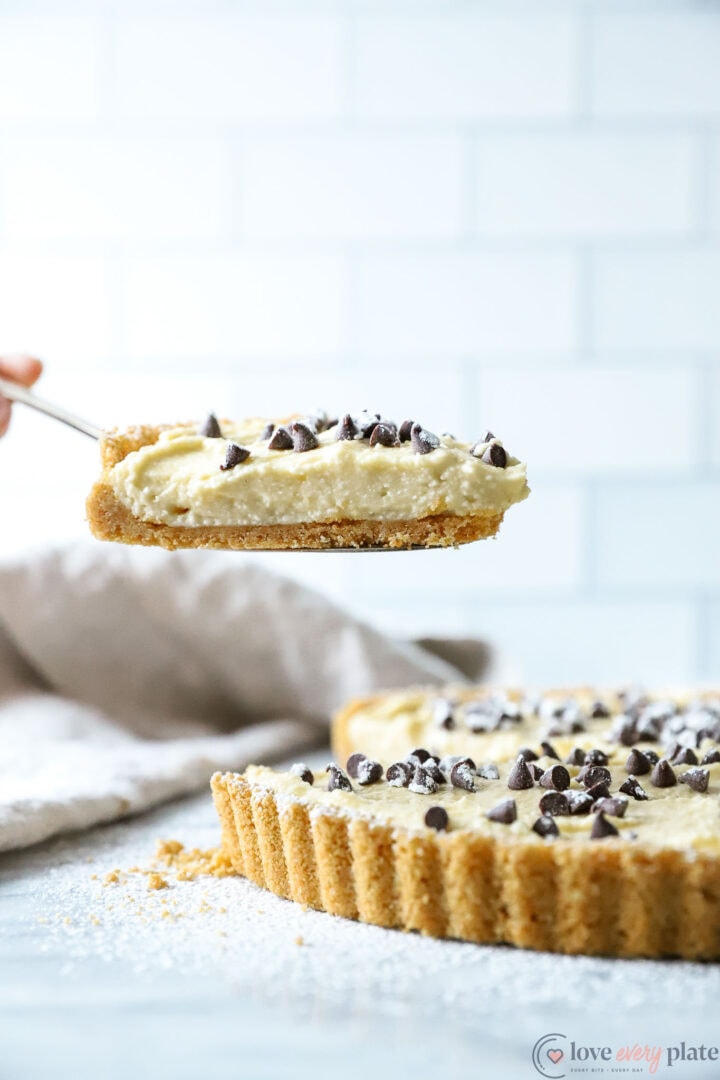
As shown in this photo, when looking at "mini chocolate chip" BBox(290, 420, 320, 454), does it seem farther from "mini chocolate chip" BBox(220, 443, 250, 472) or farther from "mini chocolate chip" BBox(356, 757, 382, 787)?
"mini chocolate chip" BBox(356, 757, 382, 787)

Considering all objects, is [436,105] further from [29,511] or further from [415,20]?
[29,511]

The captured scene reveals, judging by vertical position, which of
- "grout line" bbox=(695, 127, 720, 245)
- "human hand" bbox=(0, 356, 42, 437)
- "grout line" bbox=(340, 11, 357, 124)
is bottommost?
"human hand" bbox=(0, 356, 42, 437)

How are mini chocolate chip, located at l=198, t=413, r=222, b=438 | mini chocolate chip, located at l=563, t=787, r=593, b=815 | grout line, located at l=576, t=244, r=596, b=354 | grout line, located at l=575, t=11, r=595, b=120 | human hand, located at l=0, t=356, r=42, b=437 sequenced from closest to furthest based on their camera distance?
mini chocolate chip, located at l=563, t=787, r=593, b=815 → mini chocolate chip, located at l=198, t=413, r=222, b=438 → human hand, located at l=0, t=356, r=42, b=437 → grout line, located at l=575, t=11, r=595, b=120 → grout line, located at l=576, t=244, r=596, b=354

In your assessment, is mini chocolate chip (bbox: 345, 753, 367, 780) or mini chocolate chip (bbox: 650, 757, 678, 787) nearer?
mini chocolate chip (bbox: 650, 757, 678, 787)

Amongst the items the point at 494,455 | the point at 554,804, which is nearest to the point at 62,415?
the point at 494,455

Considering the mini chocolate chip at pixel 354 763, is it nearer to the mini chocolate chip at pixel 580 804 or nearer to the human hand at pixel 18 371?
the mini chocolate chip at pixel 580 804

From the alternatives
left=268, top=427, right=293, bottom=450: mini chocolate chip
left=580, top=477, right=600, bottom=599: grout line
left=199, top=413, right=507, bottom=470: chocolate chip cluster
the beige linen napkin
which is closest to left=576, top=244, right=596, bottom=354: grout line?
left=580, top=477, right=600, bottom=599: grout line
